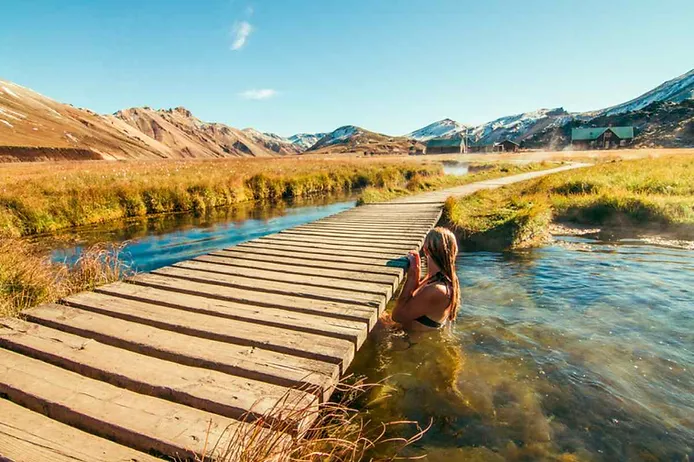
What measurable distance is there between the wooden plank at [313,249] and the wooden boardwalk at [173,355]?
0.86 m

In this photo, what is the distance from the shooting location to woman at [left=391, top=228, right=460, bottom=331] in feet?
16.0

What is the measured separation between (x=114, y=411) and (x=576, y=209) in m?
15.8

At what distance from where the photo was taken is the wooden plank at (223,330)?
3.29 metres

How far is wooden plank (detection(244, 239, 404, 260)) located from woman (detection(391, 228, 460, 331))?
1419 mm

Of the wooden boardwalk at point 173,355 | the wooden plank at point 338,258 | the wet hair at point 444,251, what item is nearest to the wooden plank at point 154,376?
the wooden boardwalk at point 173,355

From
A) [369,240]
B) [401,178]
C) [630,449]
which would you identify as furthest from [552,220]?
[401,178]

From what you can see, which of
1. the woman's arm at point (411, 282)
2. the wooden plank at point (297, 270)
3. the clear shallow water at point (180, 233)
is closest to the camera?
the woman's arm at point (411, 282)

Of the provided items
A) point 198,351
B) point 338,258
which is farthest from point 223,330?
point 338,258

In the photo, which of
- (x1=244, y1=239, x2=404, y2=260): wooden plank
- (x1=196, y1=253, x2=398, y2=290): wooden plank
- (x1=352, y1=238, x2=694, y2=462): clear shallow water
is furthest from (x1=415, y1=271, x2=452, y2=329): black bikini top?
(x1=244, y1=239, x2=404, y2=260): wooden plank

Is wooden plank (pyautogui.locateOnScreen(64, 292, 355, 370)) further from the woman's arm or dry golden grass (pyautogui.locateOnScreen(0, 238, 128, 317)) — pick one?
the woman's arm

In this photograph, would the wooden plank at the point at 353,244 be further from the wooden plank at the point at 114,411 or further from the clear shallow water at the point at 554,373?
the wooden plank at the point at 114,411

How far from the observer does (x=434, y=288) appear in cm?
488

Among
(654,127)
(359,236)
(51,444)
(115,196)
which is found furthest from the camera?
(654,127)

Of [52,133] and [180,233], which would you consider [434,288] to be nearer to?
[180,233]
